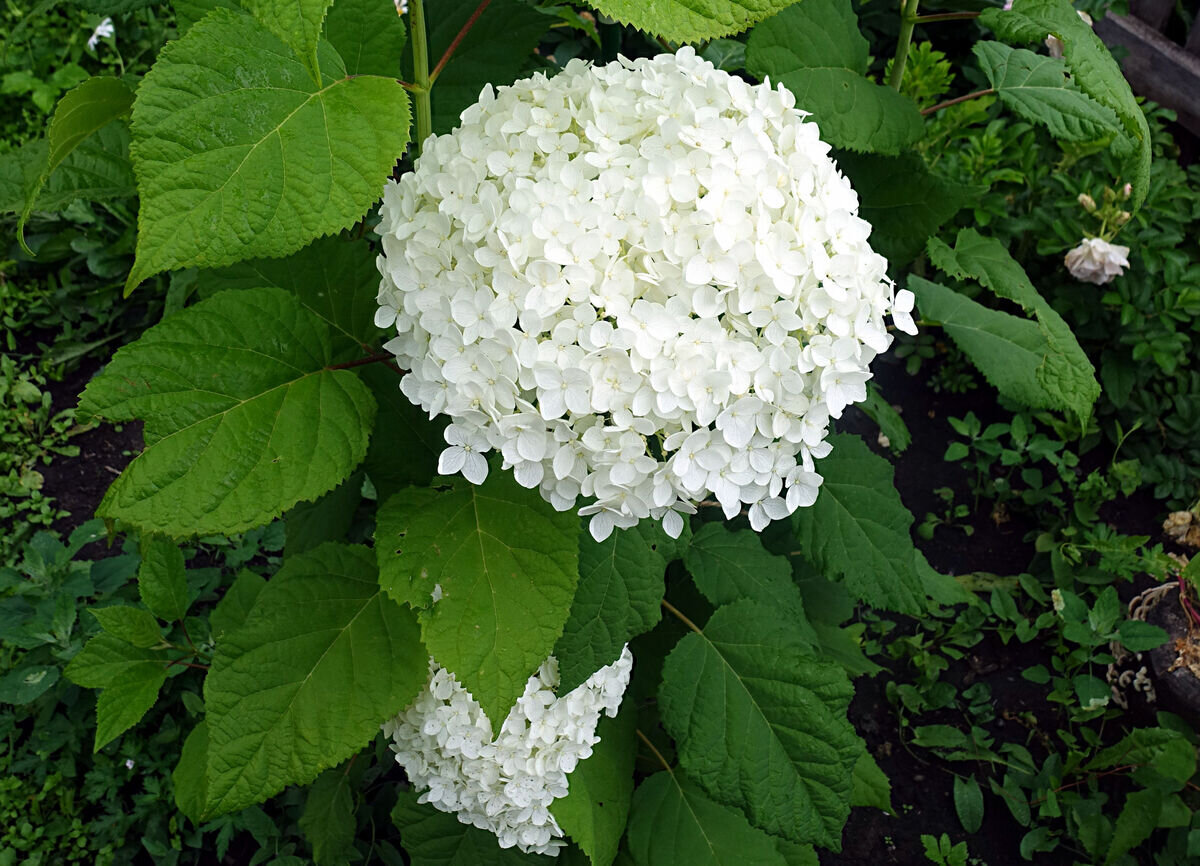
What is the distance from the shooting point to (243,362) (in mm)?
1124

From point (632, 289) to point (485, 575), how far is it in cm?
38

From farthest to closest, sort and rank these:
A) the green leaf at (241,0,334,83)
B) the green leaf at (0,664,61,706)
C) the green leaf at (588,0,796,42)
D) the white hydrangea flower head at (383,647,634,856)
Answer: the green leaf at (0,664,61,706)
the white hydrangea flower head at (383,647,634,856)
the green leaf at (588,0,796,42)
the green leaf at (241,0,334,83)

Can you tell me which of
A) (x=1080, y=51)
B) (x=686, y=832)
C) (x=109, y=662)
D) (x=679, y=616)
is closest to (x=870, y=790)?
(x=686, y=832)

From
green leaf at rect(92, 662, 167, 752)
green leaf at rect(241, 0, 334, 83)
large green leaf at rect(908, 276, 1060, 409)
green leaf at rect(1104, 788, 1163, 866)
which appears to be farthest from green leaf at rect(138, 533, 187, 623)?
green leaf at rect(1104, 788, 1163, 866)

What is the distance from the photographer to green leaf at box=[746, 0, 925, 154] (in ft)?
4.48

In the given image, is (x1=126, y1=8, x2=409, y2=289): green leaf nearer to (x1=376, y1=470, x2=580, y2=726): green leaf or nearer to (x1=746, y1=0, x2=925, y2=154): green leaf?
(x1=376, y1=470, x2=580, y2=726): green leaf

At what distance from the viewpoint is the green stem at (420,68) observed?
3.54ft

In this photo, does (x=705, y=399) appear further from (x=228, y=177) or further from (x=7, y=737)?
(x=7, y=737)

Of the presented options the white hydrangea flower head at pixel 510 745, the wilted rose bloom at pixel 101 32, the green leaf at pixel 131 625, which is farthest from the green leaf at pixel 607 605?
the wilted rose bloom at pixel 101 32

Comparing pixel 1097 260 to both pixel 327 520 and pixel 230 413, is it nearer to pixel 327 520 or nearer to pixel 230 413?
pixel 327 520

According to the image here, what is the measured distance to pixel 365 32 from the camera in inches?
47.3

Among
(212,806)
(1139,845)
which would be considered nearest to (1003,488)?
(1139,845)

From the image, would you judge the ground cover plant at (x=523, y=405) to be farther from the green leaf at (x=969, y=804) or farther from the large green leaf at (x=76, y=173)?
the green leaf at (x=969, y=804)

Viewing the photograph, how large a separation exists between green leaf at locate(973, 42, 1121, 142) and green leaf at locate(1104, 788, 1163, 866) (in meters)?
1.73
